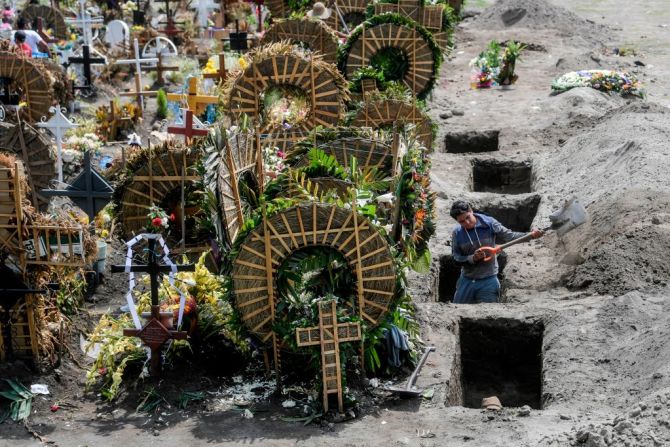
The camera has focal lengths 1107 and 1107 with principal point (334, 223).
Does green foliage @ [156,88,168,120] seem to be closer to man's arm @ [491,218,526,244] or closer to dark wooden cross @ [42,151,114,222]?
dark wooden cross @ [42,151,114,222]

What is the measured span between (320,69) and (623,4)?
28.1m

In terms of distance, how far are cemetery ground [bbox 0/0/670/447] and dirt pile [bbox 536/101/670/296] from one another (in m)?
0.03

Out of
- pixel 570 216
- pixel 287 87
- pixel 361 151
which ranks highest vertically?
pixel 287 87

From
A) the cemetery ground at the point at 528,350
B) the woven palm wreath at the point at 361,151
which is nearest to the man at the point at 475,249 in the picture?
the cemetery ground at the point at 528,350

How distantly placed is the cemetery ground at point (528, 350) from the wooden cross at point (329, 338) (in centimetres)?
42

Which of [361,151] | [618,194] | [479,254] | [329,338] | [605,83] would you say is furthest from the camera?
[605,83]

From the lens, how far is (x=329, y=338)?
10.6 m

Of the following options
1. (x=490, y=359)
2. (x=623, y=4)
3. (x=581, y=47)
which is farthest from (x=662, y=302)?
(x=623, y=4)

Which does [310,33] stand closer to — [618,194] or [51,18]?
[618,194]

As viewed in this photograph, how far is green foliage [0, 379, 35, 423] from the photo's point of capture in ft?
35.0

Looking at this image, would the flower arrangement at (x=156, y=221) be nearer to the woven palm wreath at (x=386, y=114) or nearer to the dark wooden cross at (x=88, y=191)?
the dark wooden cross at (x=88, y=191)

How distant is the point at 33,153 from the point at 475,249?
6263 millimetres

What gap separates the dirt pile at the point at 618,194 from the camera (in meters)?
13.9

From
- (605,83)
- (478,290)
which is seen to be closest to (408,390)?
(478,290)
